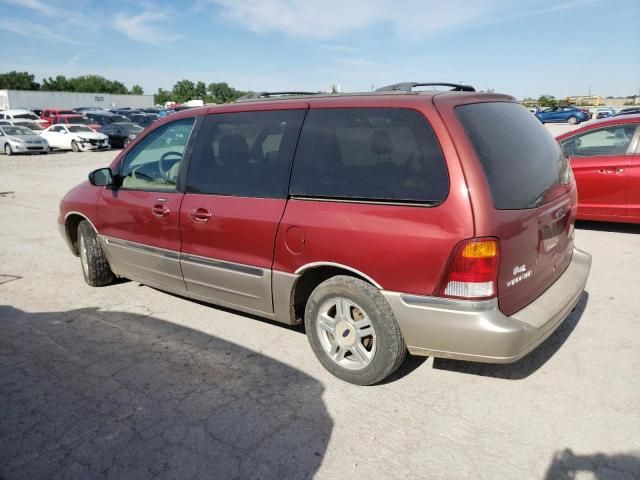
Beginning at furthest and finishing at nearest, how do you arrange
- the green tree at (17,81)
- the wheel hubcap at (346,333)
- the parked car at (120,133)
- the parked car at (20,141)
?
the green tree at (17,81), the parked car at (120,133), the parked car at (20,141), the wheel hubcap at (346,333)

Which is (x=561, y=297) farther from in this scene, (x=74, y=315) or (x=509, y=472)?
(x=74, y=315)

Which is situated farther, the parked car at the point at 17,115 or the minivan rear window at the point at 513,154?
the parked car at the point at 17,115

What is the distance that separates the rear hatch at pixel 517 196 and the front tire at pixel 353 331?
26.4 inches

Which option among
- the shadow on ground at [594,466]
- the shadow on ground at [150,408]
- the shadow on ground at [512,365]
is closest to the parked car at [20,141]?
the shadow on ground at [150,408]

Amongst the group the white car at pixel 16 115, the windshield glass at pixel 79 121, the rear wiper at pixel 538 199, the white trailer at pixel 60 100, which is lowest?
the rear wiper at pixel 538 199

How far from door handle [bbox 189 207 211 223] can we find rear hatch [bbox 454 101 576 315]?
6.32 ft

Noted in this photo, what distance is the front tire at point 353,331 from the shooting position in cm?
298

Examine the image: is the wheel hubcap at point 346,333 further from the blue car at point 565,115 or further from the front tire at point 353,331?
the blue car at point 565,115

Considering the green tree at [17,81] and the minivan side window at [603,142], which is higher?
the green tree at [17,81]

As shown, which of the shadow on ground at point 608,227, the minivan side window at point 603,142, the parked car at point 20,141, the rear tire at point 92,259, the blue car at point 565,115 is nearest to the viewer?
the rear tire at point 92,259

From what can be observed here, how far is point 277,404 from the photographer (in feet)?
9.98

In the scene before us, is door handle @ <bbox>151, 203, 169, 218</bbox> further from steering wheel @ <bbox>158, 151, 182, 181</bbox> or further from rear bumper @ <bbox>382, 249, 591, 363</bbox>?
rear bumper @ <bbox>382, 249, 591, 363</bbox>

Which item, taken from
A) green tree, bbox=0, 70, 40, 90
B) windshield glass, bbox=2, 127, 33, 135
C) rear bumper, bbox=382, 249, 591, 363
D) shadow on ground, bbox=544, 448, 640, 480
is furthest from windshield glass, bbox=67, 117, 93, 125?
green tree, bbox=0, 70, 40, 90

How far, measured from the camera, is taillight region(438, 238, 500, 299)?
8.63 ft
